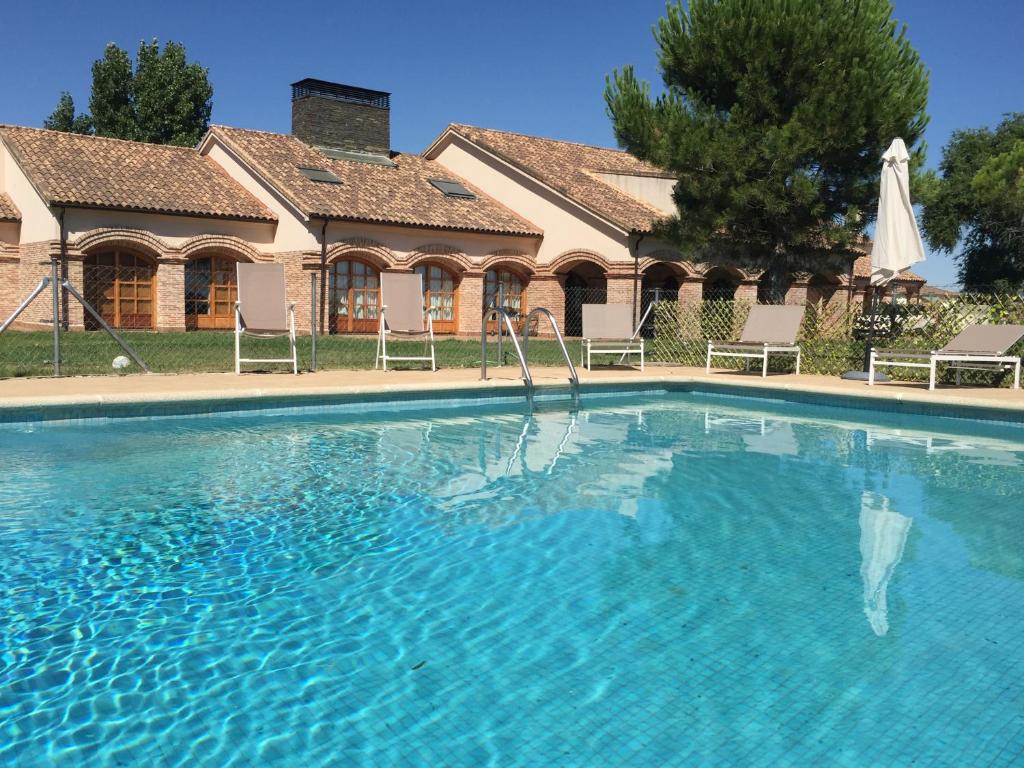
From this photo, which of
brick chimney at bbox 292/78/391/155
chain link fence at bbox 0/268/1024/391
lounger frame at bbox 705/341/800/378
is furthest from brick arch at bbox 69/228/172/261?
lounger frame at bbox 705/341/800/378

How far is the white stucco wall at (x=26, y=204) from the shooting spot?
790 inches

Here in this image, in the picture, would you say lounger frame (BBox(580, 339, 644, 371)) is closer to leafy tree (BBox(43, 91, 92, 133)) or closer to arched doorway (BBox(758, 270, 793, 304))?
arched doorway (BBox(758, 270, 793, 304))

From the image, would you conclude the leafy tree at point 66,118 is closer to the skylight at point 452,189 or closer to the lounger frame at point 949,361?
the skylight at point 452,189

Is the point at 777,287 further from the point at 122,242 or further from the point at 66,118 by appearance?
the point at 66,118

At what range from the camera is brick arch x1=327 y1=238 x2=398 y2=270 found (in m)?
22.0

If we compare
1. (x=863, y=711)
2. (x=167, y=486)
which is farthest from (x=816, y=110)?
(x=863, y=711)

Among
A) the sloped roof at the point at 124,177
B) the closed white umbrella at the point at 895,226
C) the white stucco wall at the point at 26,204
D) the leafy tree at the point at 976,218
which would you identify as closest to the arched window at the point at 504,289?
the sloped roof at the point at 124,177

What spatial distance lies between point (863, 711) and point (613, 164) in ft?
95.1

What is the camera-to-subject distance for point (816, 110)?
15.9 meters

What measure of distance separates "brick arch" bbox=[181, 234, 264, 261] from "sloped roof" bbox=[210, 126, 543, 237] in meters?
1.84

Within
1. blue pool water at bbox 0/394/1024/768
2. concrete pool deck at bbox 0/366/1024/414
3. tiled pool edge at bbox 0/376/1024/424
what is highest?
concrete pool deck at bbox 0/366/1024/414

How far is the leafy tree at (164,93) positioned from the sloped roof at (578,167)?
16285 mm

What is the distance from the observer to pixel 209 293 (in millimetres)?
22609

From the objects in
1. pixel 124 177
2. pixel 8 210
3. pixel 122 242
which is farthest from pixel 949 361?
pixel 8 210
